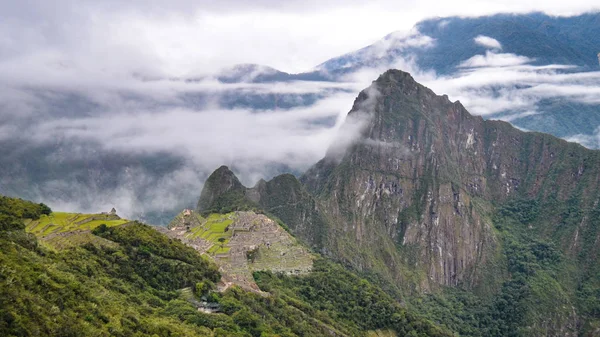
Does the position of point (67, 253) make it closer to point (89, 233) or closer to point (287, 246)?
point (89, 233)

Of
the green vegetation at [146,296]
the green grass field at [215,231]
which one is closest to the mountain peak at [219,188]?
the green grass field at [215,231]

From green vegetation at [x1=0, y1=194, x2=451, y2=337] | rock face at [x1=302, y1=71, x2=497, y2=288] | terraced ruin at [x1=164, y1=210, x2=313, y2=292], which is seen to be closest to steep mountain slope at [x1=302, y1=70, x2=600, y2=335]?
rock face at [x1=302, y1=71, x2=497, y2=288]

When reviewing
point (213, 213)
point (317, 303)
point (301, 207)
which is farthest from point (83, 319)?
point (301, 207)

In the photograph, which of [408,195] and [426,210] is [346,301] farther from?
[408,195]

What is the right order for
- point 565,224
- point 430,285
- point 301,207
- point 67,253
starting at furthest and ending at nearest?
1. point 565,224
2. point 430,285
3. point 301,207
4. point 67,253

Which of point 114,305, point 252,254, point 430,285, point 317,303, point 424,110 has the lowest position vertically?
point 430,285
